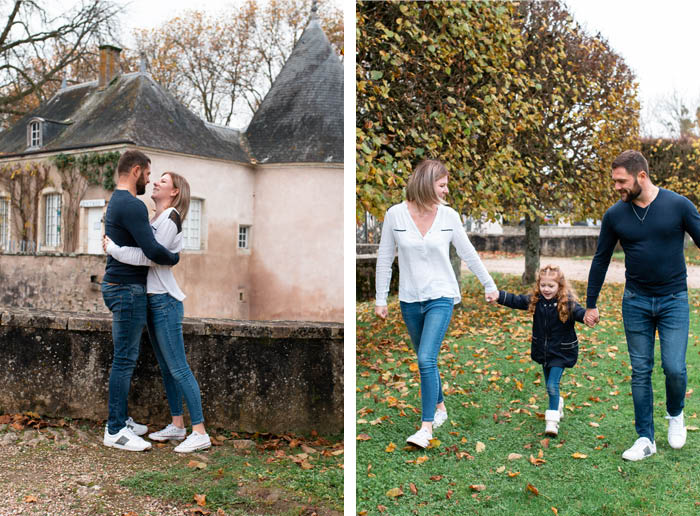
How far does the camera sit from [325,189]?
50.3 ft

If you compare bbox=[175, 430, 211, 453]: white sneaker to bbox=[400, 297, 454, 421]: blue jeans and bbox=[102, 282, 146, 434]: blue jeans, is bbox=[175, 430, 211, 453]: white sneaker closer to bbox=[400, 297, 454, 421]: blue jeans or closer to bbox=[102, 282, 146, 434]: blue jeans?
bbox=[102, 282, 146, 434]: blue jeans

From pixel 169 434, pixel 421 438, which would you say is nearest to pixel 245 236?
pixel 169 434

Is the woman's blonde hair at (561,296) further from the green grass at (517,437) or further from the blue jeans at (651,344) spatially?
the green grass at (517,437)

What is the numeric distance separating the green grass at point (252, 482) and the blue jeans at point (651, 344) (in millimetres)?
1358

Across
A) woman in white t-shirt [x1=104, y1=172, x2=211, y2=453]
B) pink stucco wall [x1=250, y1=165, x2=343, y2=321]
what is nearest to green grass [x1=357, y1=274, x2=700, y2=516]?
woman in white t-shirt [x1=104, y1=172, x2=211, y2=453]

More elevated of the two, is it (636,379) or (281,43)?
(281,43)

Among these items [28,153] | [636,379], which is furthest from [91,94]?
[636,379]

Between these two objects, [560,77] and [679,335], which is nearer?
[679,335]

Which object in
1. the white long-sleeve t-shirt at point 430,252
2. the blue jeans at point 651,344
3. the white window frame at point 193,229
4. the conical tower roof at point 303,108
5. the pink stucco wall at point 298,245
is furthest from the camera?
the conical tower roof at point 303,108

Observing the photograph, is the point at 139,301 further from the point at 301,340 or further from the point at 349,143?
the point at 349,143

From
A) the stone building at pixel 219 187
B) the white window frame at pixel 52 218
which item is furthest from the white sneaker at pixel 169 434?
the white window frame at pixel 52 218

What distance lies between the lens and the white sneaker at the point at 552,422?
111 inches

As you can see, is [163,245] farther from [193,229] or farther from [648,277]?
[193,229]

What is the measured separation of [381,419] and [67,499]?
147 cm
